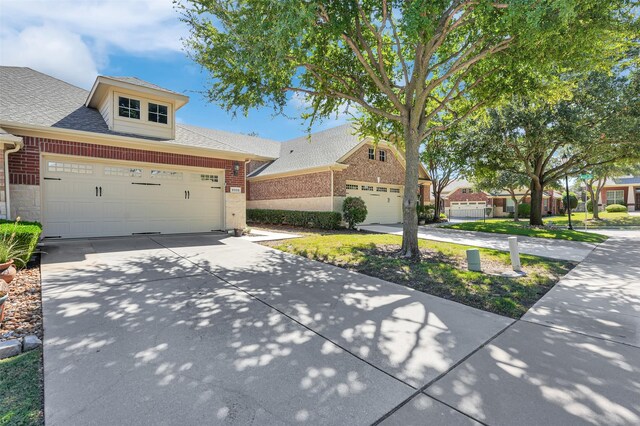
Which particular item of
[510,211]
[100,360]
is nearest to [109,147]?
[100,360]

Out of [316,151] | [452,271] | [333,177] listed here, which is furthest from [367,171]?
[452,271]

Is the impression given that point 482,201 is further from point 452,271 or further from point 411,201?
point 452,271

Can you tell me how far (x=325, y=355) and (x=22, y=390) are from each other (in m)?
2.43

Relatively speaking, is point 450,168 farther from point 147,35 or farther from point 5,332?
point 5,332

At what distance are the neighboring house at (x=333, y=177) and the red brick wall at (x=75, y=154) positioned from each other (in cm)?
605

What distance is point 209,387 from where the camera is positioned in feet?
7.70

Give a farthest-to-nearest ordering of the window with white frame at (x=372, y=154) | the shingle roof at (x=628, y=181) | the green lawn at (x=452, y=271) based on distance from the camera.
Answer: the shingle roof at (x=628, y=181) < the window with white frame at (x=372, y=154) < the green lawn at (x=452, y=271)

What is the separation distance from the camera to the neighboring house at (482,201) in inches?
1496

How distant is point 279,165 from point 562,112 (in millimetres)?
15360

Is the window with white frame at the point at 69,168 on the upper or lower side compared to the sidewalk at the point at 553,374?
upper

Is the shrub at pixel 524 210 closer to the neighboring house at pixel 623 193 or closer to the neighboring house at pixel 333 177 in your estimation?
the neighboring house at pixel 623 193

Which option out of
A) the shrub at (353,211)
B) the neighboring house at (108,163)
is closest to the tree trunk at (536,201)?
the shrub at (353,211)

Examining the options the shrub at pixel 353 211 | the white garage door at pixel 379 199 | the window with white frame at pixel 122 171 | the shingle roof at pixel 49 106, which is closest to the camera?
the shingle roof at pixel 49 106

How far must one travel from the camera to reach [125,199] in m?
10.3
